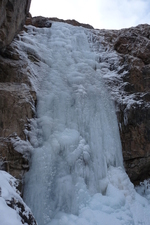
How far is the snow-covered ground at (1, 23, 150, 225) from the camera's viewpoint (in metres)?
4.44

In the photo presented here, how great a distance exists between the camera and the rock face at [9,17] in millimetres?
5158

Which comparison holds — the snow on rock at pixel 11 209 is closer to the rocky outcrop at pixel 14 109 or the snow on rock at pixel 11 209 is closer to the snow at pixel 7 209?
the snow at pixel 7 209

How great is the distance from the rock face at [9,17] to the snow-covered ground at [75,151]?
111cm

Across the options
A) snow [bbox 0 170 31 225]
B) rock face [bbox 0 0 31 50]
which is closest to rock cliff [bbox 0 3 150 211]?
rock face [bbox 0 0 31 50]

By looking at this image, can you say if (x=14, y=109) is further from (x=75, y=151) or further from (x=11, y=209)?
(x=11, y=209)

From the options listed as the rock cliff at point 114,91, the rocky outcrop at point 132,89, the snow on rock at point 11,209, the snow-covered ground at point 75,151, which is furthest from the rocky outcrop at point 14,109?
the rocky outcrop at point 132,89

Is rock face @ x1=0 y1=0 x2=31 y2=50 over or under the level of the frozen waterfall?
over

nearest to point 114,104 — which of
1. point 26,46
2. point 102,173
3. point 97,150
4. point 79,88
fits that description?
point 79,88

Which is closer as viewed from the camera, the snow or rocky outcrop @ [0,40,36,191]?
the snow

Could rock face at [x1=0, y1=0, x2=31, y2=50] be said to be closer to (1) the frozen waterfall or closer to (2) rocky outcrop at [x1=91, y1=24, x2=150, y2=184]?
(1) the frozen waterfall

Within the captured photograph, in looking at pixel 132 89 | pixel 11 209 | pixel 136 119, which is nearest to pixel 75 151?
pixel 136 119

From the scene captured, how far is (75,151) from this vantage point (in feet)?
17.0

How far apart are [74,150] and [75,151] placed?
0.12 ft

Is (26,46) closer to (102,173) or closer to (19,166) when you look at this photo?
(19,166)
